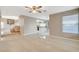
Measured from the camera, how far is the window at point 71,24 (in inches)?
79.9

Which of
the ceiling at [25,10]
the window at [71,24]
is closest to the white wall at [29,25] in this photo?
the ceiling at [25,10]

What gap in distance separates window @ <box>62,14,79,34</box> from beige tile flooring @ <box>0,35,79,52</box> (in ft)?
0.72

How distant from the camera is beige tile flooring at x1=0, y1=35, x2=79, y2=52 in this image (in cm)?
200

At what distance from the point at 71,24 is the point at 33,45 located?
0.89m

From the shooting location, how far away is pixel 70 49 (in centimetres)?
202

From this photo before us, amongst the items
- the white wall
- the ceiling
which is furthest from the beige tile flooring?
the ceiling

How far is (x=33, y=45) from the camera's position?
2037 mm

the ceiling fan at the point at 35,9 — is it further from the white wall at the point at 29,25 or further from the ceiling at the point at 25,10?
the white wall at the point at 29,25

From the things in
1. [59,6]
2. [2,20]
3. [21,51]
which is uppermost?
[59,6]

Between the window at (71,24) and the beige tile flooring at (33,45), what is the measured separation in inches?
8.7
